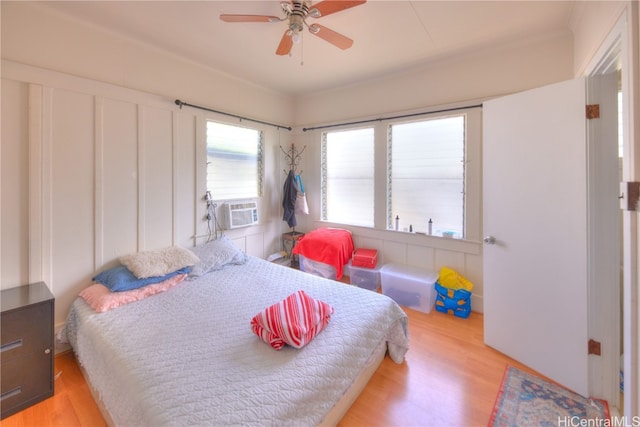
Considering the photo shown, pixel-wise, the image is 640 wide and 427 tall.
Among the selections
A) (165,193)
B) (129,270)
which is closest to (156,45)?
(165,193)

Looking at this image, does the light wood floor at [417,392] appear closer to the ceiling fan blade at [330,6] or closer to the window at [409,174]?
the window at [409,174]

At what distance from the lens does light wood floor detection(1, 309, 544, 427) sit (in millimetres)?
1555

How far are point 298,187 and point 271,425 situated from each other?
315cm

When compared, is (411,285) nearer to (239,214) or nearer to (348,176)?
(348,176)

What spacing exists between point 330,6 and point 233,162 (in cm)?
227

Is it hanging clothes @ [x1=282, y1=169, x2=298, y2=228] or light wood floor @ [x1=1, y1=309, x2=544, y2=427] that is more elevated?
hanging clothes @ [x1=282, y1=169, x2=298, y2=228]

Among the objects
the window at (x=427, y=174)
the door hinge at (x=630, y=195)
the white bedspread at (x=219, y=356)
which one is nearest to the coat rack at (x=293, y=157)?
the window at (x=427, y=174)

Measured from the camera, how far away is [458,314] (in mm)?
2730

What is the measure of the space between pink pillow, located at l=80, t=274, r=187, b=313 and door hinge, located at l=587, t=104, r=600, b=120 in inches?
133

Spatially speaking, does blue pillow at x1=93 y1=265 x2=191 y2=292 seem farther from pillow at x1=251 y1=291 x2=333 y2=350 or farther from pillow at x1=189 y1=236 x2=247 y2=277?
pillow at x1=251 y1=291 x2=333 y2=350

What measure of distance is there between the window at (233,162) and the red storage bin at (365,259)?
1.64 meters

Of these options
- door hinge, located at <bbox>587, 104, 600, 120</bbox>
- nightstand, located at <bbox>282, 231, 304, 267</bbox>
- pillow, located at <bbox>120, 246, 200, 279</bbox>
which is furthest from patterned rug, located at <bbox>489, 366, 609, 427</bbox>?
nightstand, located at <bbox>282, 231, 304, 267</bbox>

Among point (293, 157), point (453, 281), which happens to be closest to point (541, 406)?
point (453, 281)

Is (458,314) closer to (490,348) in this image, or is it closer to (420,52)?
(490,348)
